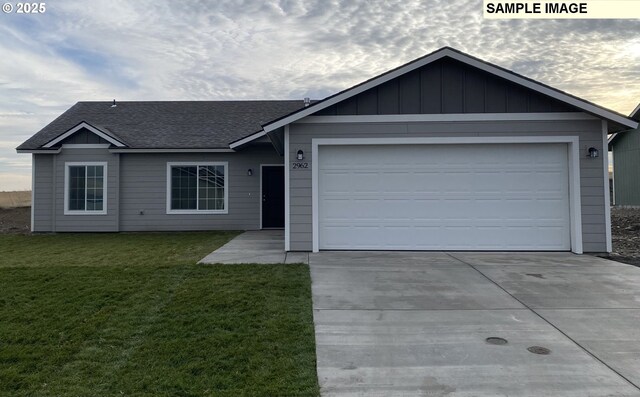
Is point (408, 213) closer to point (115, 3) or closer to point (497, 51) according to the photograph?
point (497, 51)

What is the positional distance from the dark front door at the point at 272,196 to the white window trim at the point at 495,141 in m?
4.86

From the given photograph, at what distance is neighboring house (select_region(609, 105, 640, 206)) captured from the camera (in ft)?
66.2

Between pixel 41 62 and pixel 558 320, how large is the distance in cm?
1589

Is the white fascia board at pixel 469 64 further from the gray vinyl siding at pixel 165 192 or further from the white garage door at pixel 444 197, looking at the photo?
the gray vinyl siding at pixel 165 192

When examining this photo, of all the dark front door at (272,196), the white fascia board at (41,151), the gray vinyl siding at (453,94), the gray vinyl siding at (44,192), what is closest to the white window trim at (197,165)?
the dark front door at (272,196)

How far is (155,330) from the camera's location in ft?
13.4

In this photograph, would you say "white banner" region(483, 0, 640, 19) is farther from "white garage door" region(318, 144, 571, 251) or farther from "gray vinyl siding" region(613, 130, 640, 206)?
"gray vinyl siding" region(613, 130, 640, 206)

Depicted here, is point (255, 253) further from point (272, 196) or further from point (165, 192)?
point (165, 192)

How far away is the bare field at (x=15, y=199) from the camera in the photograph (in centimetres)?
2726

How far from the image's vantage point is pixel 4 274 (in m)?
6.47

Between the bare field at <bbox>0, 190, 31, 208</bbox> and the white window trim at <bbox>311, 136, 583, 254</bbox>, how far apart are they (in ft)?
87.9

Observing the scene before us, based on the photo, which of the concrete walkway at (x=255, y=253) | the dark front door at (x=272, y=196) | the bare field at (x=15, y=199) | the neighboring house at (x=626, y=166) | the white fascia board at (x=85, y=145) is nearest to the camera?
the concrete walkway at (x=255, y=253)

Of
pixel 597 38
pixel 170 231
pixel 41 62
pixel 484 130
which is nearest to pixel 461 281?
pixel 484 130

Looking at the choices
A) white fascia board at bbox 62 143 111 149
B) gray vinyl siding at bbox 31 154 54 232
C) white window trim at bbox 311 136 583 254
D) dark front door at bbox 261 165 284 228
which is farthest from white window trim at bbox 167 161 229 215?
white window trim at bbox 311 136 583 254
